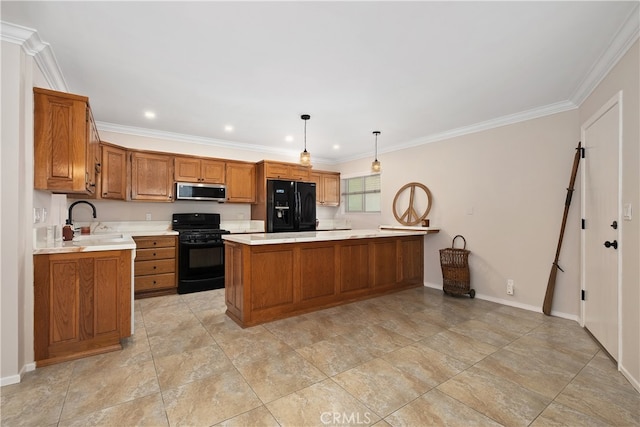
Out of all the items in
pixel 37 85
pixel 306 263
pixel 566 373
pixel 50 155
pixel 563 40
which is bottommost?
pixel 566 373

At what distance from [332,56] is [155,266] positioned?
3724mm

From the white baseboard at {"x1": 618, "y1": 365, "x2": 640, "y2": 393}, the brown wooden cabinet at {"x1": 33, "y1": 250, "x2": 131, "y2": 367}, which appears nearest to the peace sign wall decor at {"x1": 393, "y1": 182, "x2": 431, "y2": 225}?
the white baseboard at {"x1": 618, "y1": 365, "x2": 640, "y2": 393}

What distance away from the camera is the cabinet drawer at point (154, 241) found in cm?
408

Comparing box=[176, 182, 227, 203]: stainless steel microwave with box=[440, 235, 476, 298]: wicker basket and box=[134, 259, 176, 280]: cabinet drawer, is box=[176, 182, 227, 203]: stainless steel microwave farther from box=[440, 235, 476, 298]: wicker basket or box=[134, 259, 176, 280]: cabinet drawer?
box=[440, 235, 476, 298]: wicker basket

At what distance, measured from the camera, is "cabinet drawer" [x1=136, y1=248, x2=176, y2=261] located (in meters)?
4.09

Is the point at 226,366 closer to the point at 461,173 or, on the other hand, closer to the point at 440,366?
the point at 440,366

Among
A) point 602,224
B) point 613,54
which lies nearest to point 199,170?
point 613,54

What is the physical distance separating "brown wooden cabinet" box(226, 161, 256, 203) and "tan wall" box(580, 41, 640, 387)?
15.7 ft

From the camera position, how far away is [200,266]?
14.6 feet

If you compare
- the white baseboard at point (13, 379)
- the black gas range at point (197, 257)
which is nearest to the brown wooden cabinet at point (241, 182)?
the black gas range at point (197, 257)

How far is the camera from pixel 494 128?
3963 mm

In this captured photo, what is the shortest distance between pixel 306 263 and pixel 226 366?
4.81ft

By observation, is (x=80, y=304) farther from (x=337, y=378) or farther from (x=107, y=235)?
(x=337, y=378)

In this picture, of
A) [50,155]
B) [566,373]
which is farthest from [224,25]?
[566,373]
